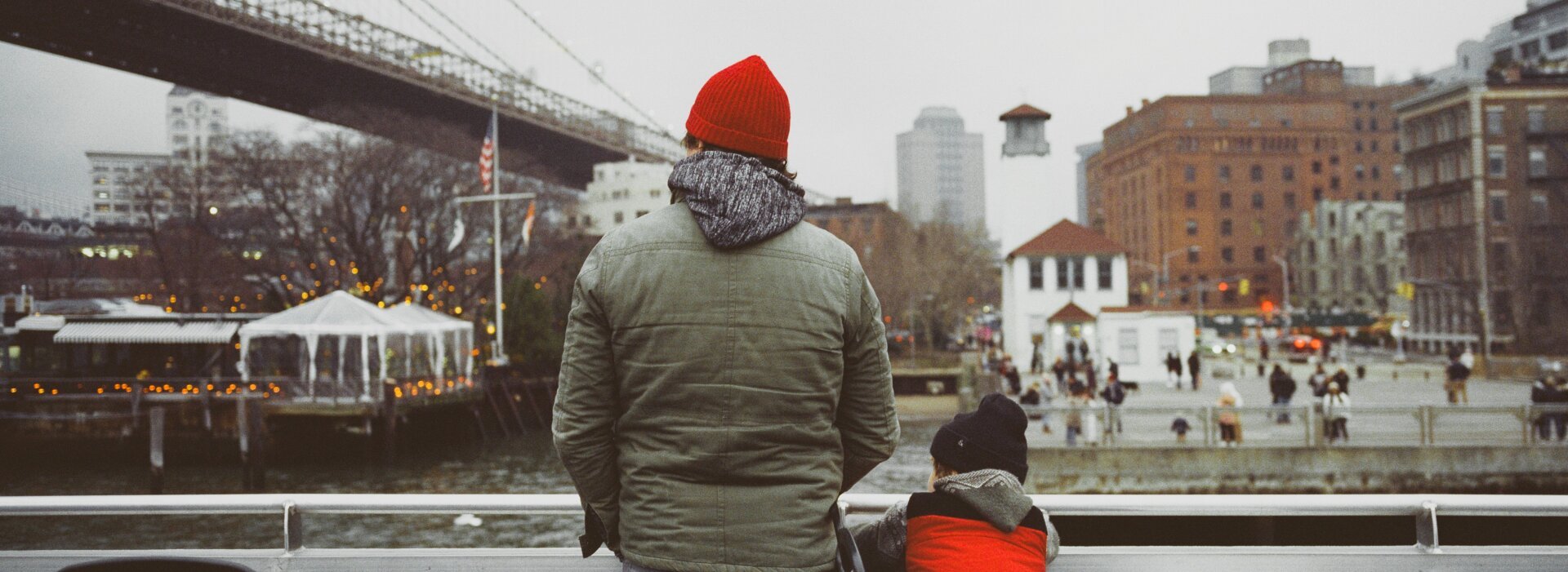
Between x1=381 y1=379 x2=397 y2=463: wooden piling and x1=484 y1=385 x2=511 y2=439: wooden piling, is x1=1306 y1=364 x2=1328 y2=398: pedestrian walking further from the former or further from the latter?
x1=484 y1=385 x2=511 y2=439: wooden piling

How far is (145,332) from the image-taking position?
132 ft

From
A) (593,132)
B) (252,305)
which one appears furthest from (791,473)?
(593,132)

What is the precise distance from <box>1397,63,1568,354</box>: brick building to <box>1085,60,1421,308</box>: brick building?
1418 inches

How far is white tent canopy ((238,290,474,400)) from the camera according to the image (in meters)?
35.7

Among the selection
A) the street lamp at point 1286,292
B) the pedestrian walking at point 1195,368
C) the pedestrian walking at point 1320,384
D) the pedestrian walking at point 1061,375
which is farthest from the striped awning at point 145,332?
the street lamp at point 1286,292

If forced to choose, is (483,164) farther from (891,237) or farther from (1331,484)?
(891,237)

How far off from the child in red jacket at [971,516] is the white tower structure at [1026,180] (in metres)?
57.6

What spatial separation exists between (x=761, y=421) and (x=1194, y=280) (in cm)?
11585

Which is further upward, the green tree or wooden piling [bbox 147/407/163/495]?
the green tree

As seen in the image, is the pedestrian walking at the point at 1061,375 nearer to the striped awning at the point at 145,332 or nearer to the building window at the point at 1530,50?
the striped awning at the point at 145,332

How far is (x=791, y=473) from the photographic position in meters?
2.43

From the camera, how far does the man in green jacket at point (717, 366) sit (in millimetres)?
2365

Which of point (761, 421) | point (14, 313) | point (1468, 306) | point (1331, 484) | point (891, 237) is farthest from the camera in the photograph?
point (891, 237)

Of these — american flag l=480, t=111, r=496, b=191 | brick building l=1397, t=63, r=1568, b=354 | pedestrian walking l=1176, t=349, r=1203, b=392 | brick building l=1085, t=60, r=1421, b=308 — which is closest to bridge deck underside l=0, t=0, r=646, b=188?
american flag l=480, t=111, r=496, b=191
